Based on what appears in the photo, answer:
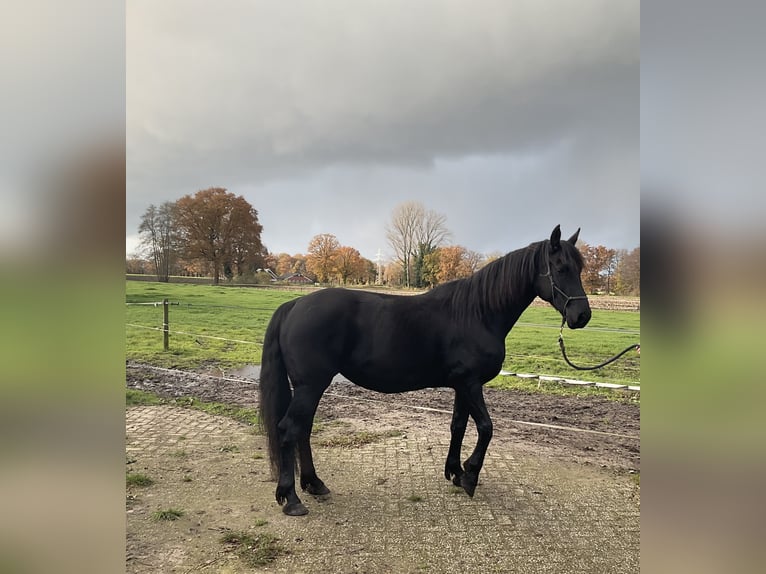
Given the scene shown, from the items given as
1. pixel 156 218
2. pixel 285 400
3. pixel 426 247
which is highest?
pixel 156 218

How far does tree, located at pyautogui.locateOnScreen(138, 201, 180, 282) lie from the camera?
451 inches

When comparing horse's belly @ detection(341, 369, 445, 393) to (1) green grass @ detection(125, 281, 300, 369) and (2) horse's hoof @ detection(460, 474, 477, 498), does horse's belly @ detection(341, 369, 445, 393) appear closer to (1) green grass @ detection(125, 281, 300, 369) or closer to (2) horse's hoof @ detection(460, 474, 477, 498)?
(2) horse's hoof @ detection(460, 474, 477, 498)

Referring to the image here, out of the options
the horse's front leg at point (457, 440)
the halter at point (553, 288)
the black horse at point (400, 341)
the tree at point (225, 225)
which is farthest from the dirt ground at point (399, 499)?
the tree at point (225, 225)

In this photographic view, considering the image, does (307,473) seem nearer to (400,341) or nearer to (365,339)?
(365,339)

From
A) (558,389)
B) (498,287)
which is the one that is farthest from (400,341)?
(558,389)

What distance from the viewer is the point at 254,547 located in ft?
9.93

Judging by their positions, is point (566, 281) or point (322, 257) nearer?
point (566, 281)

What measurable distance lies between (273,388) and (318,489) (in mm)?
1026

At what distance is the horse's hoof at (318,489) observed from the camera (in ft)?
12.6
